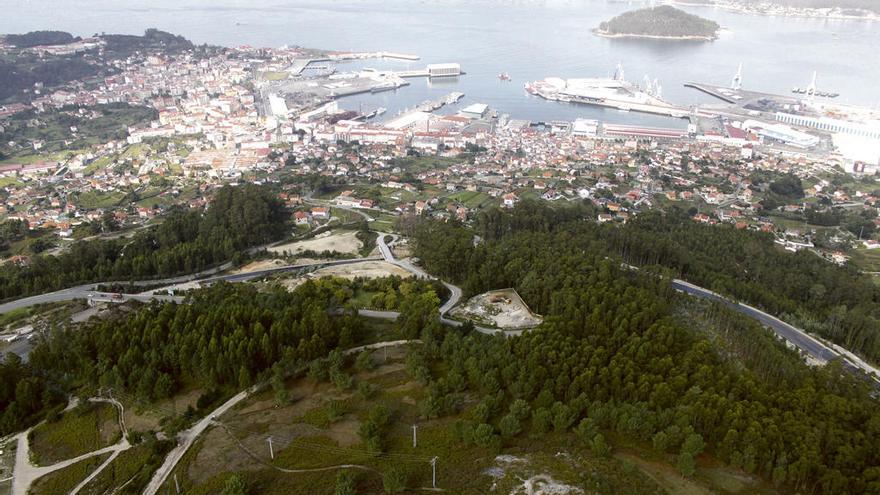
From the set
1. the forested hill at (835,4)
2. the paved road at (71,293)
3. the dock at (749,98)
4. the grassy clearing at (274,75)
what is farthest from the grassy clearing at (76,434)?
the forested hill at (835,4)

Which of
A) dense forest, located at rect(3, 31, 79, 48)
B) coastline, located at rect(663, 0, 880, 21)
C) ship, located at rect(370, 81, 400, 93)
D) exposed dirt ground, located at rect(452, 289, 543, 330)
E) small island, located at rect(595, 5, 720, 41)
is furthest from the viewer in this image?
coastline, located at rect(663, 0, 880, 21)

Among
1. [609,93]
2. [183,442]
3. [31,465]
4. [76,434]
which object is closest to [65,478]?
[31,465]

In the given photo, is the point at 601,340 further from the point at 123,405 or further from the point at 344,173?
the point at 344,173

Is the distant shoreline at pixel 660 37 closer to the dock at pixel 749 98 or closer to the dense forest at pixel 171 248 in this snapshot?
the dock at pixel 749 98

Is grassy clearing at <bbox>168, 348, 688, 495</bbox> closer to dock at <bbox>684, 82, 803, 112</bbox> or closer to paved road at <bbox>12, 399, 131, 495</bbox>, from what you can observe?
paved road at <bbox>12, 399, 131, 495</bbox>

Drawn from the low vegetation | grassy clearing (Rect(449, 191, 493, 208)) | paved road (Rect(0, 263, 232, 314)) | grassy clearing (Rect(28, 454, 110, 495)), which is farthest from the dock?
grassy clearing (Rect(28, 454, 110, 495))

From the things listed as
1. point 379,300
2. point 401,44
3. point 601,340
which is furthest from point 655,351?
point 401,44

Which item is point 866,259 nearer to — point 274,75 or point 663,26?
point 274,75
